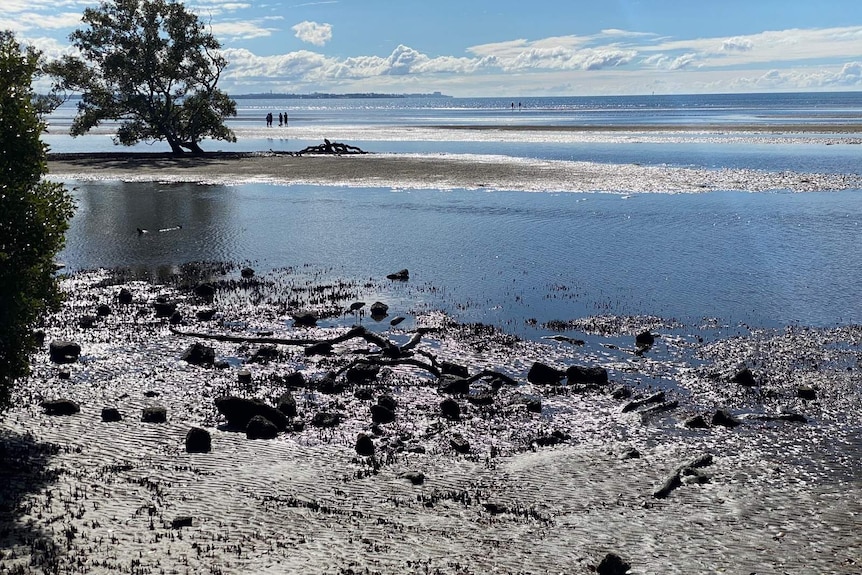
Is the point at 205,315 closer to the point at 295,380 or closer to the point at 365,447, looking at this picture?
the point at 295,380

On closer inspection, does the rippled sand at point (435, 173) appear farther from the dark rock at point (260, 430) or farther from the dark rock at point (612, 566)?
the dark rock at point (612, 566)

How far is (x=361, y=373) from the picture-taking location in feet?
66.8

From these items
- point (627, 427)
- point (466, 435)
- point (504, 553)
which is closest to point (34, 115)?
point (466, 435)

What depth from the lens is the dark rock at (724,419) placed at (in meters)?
17.2

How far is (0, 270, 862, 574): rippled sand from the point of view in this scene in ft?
39.4

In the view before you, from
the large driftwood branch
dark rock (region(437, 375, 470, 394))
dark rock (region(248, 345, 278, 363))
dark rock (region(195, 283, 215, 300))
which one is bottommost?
dark rock (region(437, 375, 470, 394))

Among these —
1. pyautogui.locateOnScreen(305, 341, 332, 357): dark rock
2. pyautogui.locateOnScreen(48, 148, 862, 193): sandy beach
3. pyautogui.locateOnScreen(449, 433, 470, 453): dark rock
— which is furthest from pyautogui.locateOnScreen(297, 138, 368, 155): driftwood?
pyautogui.locateOnScreen(449, 433, 470, 453): dark rock

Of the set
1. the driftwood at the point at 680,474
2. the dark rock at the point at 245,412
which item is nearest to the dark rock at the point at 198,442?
the dark rock at the point at 245,412

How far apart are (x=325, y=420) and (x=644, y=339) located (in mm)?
9944

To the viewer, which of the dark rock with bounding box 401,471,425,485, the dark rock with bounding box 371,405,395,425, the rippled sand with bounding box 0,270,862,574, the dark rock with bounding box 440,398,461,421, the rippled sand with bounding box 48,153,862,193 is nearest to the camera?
the rippled sand with bounding box 0,270,862,574

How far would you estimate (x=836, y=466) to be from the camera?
1523 centimetres

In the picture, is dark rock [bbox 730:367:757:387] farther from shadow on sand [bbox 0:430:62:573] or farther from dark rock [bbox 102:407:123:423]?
shadow on sand [bbox 0:430:62:573]

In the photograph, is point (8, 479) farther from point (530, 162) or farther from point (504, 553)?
point (530, 162)

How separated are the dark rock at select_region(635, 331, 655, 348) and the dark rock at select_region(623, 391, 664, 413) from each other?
14.0 feet
